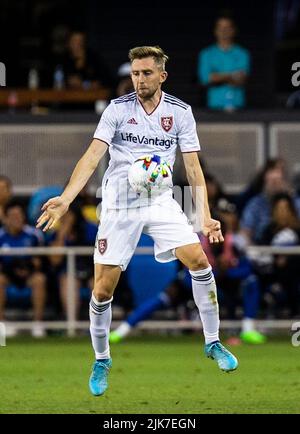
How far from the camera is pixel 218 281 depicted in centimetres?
1731

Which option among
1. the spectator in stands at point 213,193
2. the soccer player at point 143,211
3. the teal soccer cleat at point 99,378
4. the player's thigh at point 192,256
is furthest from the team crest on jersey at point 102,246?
the spectator in stands at point 213,193

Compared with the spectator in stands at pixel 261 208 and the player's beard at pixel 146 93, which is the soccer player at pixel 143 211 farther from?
the spectator in stands at pixel 261 208

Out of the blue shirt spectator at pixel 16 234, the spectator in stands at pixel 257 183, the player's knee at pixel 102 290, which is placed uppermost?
the spectator in stands at pixel 257 183

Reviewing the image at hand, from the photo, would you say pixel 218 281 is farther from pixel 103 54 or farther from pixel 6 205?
pixel 103 54

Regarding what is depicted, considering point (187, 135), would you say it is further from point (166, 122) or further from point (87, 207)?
→ point (87, 207)

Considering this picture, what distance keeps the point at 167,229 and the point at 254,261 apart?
653 cm

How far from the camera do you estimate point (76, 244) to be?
58.9ft

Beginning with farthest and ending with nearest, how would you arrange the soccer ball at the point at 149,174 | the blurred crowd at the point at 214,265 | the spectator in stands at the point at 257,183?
the spectator in stands at the point at 257,183, the blurred crowd at the point at 214,265, the soccer ball at the point at 149,174

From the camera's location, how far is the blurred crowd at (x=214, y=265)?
684 inches

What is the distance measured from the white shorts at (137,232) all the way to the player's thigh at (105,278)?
0.04 meters

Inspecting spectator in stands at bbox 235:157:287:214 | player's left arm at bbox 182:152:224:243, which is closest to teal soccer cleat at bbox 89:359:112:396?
player's left arm at bbox 182:152:224:243

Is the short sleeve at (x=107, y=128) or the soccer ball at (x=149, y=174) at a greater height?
the short sleeve at (x=107, y=128)

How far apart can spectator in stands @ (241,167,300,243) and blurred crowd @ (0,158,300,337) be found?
13mm
